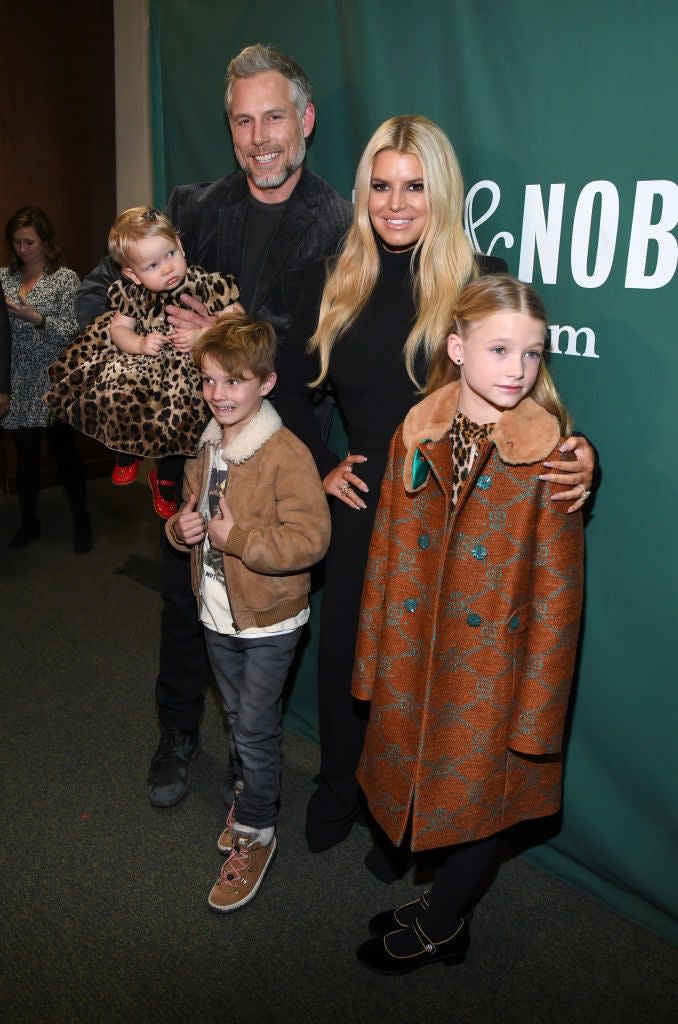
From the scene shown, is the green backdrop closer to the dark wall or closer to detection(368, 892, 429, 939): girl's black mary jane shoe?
detection(368, 892, 429, 939): girl's black mary jane shoe

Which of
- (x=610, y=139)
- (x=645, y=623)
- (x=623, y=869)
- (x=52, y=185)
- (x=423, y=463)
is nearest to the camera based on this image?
(x=423, y=463)

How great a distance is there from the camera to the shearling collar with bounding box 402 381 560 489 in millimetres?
1796

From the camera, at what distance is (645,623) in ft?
7.59

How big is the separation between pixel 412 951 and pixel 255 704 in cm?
74

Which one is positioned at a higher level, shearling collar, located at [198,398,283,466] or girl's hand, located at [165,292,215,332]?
girl's hand, located at [165,292,215,332]


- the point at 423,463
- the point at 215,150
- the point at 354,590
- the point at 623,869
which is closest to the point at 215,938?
the point at 354,590

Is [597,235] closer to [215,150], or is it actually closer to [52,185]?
[215,150]

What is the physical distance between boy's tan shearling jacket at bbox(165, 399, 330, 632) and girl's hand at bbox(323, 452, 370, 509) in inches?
2.8

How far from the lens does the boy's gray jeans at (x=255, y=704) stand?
2424mm

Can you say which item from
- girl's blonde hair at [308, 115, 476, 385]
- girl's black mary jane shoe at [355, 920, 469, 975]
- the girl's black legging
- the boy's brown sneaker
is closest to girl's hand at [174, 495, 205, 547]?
girl's blonde hair at [308, 115, 476, 385]

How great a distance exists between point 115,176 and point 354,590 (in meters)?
4.74

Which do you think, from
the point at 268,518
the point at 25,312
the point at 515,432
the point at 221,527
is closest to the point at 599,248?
the point at 515,432

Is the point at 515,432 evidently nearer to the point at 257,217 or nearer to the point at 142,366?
the point at 142,366

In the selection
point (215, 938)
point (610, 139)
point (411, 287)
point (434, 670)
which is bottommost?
point (215, 938)
